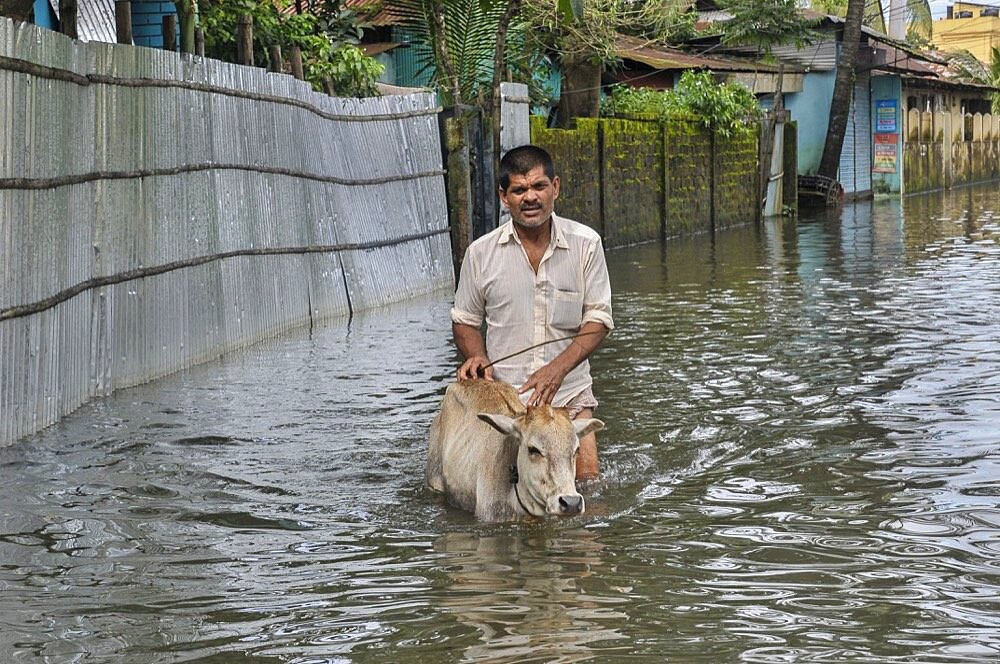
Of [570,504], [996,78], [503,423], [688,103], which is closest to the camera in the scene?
[570,504]

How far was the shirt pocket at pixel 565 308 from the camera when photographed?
764 centimetres

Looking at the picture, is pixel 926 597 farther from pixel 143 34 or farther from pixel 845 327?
pixel 143 34

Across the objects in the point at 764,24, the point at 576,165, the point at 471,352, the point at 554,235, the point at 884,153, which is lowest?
the point at 471,352

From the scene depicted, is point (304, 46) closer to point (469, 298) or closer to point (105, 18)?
point (105, 18)

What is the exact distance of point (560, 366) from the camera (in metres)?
7.30

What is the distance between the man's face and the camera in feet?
24.1

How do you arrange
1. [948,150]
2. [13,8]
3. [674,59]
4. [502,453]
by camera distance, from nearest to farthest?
[502,453] < [13,8] < [674,59] < [948,150]

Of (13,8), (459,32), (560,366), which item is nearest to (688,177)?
(459,32)

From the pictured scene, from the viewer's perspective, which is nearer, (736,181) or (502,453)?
(502,453)

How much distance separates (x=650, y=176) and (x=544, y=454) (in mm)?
20075

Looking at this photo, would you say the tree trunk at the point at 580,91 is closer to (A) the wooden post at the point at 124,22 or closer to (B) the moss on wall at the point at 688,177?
(B) the moss on wall at the point at 688,177

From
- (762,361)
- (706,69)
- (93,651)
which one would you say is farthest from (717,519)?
(706,69)

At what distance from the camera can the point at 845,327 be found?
13898 millimetres

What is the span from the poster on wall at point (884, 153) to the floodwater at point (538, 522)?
30.7 metres
